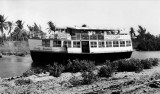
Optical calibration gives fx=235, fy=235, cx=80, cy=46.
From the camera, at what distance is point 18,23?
3095 inches

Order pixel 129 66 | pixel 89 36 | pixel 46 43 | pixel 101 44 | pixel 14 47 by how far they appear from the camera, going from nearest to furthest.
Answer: pixel 129 66 < pixel 46 43 < pixel 89 36 < pixel 101 44 < pixel 14 47

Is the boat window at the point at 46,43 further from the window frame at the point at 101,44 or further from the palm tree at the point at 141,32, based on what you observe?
the palm tree at the point at 141,32

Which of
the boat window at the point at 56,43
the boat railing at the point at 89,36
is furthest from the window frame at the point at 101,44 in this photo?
the boat window at the point at 56,43

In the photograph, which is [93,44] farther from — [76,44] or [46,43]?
[46,43]

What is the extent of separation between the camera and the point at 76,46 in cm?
3328

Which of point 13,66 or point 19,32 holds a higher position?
point 19,32

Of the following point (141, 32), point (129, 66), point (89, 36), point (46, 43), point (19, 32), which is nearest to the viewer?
point (129, 66)

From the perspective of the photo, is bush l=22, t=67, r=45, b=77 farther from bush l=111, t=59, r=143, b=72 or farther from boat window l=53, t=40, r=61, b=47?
boat window l=53, t=40, r=61, b=47

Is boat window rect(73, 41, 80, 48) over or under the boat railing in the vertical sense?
under

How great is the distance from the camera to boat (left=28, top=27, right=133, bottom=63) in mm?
32812

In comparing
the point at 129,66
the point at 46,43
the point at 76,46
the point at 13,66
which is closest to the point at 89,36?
the point at 76,46

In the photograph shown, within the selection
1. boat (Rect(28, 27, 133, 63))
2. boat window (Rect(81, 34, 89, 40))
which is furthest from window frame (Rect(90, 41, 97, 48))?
boat window (Rect(81, 34, 89, 40))

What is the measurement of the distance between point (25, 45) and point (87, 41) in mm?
37574

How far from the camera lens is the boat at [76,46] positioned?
32.8 meters
